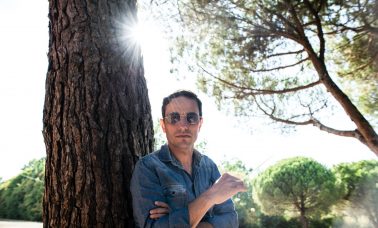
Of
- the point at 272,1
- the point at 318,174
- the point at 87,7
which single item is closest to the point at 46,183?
the point at 87,7

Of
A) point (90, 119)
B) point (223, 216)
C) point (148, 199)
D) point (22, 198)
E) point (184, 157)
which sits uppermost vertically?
point (22, 198)

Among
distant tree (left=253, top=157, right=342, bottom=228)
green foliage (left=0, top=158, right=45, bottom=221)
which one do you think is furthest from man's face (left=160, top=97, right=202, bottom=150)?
green foliage (left=0, top=158, right=45, bottom=221)

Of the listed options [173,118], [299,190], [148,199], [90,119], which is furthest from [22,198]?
[148,199]

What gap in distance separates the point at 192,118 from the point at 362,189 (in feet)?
44.1

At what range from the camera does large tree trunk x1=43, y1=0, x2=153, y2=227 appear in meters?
1.71

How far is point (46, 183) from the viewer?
1813 mm

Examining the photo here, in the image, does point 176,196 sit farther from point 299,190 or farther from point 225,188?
point 299,190

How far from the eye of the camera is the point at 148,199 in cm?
154

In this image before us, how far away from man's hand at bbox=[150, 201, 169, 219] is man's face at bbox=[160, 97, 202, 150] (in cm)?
33

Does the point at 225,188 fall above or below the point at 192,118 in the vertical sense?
below

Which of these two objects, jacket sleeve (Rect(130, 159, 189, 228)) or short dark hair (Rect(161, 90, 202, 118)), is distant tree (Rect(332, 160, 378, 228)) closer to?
short dark hair (Rect(161, 90, 202, 118))

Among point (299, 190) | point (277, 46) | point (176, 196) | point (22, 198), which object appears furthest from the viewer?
point (22, 198)

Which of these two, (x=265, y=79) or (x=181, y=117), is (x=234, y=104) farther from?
(x=181, y=117)

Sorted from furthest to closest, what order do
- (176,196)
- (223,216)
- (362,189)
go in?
(362,189) < (223,216) < (176,196)
